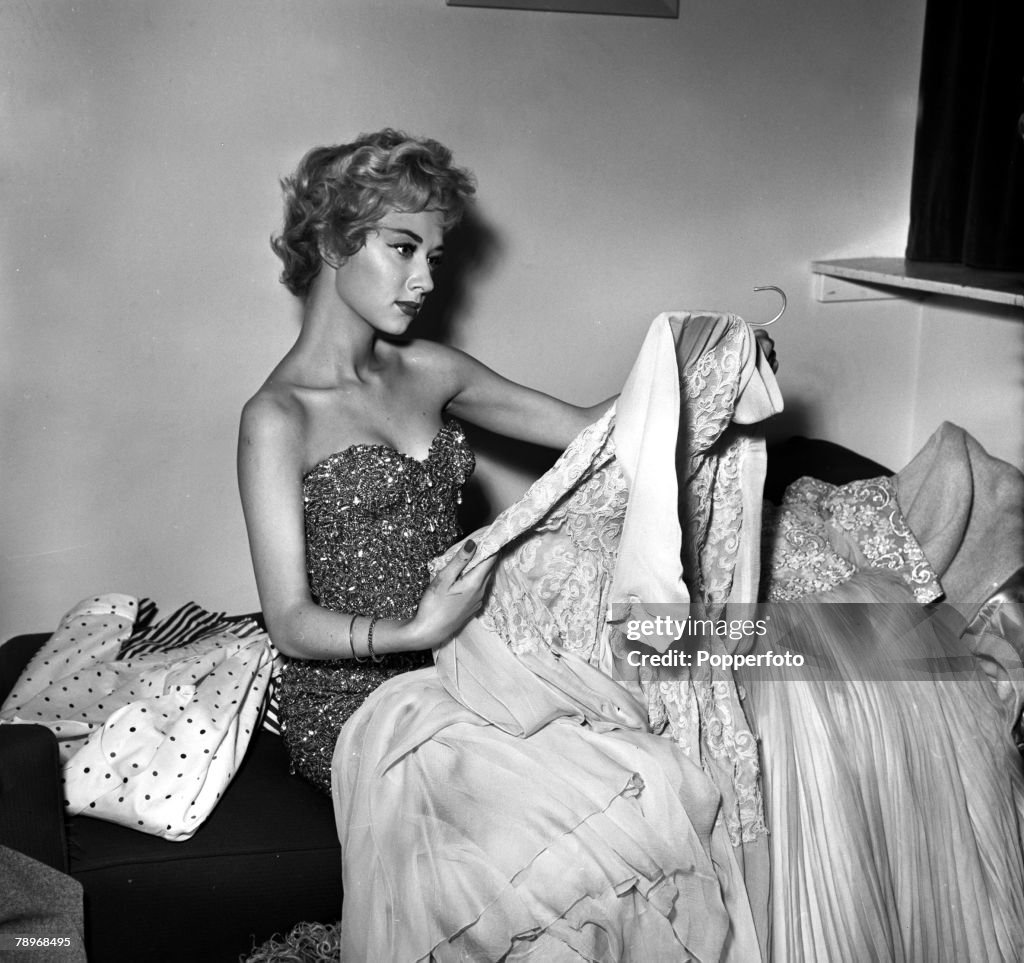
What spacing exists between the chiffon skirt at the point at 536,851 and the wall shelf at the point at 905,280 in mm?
1275

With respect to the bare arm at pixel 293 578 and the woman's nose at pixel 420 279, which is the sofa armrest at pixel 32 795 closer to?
the bare arm at pixel 293 578

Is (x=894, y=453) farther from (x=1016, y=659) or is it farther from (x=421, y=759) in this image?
(x=421, y=759)

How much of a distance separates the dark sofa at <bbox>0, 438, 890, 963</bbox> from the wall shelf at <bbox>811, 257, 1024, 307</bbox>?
1.61m

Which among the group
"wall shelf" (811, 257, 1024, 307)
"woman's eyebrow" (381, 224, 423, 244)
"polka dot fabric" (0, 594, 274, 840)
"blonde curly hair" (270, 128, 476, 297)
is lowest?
"polka dot fabric" (0, 594, 274, 840)

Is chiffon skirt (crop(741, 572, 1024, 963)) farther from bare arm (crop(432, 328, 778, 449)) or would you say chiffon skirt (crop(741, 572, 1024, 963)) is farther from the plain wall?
the plain wall

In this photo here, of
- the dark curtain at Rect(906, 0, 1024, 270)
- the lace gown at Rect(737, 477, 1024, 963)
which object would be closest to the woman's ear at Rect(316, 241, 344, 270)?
the lace gown at Rect(737, 477, 1024, 963)

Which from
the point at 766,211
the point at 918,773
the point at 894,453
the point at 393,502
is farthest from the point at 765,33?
the point at 918,773

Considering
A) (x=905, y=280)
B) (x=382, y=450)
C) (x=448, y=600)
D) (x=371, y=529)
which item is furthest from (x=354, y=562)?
(x=905, y=280)

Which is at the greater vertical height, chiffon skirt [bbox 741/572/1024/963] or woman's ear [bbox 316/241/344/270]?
woman's ear [bbox 316/241/344/270]

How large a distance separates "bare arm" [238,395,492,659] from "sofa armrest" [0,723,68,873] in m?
0.36

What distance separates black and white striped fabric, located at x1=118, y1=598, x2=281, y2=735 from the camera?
221cm

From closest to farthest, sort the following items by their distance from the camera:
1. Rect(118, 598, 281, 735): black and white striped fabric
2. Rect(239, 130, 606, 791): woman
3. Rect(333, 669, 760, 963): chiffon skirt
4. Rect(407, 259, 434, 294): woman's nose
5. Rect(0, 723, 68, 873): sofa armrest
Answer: Rect(333, 669, 760, 963): chiffon skirt
Rect(0, 723, 68, 873): sofa armrest
Rect(239, 130, 606, 791): woman
Rect(407, 259, 434, 294): woman's nose
Rect(118, 598, 281, 735): black and white striped fabric

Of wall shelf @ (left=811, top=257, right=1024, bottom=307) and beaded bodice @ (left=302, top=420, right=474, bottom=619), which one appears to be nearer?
beaded bodice @ (left=302, top=420, right=474, bottom=619)

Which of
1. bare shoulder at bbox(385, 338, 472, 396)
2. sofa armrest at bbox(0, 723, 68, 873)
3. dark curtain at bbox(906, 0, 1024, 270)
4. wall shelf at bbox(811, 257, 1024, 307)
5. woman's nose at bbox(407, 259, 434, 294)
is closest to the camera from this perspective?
sofa armrest at bbox(0, 723, 68, 873)
